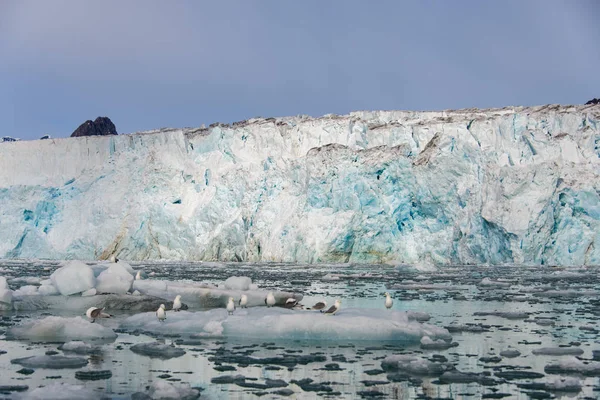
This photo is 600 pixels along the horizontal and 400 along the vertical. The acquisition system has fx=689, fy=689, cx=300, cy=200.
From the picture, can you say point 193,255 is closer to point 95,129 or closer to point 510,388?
point 510,388

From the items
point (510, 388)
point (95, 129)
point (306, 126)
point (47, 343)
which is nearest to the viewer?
point (510, 388)

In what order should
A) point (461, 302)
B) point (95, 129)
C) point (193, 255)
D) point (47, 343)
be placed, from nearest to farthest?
point (47, 343)
point (461, 302)
point (193, 255)
point (95, 129)

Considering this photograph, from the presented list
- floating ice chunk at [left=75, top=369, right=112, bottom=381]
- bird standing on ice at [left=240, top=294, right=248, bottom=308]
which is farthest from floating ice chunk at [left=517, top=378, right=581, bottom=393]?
bird standing on ice at [left=240, top=294, right=248, bottom=308]

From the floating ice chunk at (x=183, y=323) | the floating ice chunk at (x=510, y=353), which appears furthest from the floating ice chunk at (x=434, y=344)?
the floating ice chunk at (x=183, y=323)

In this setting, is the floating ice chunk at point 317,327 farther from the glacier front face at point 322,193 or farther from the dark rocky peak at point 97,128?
the dark rocky peak at point 97,128

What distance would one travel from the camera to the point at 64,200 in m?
40.6

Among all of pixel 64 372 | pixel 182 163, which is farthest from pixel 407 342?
pixel 182 163

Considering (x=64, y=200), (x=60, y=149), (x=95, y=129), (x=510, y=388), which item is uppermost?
(x=95, y=129)

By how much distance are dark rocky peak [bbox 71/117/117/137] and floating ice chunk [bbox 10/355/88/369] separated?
209 feet

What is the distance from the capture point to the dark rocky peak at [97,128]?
69.1 meters

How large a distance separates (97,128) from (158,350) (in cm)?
6425

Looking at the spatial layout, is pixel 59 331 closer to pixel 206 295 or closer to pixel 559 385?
pixel 206 295

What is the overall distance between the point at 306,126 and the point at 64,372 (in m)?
36.6

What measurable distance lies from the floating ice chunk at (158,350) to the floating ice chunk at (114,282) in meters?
5.24
